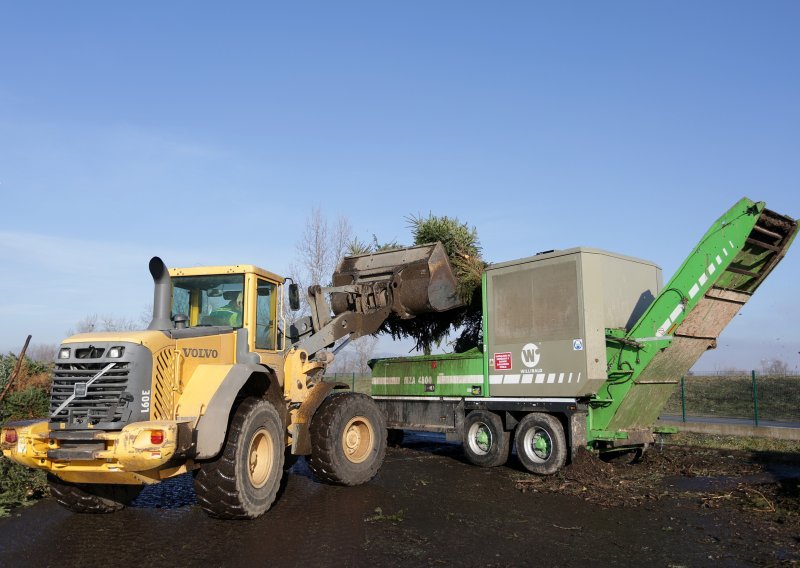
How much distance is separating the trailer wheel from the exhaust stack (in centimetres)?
563

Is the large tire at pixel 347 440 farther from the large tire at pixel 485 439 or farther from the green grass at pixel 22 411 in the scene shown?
A: the green grass at pixel 22 411

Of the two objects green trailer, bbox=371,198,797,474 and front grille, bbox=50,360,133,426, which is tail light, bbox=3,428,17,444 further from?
green trailer, bbox=371,198,797,474

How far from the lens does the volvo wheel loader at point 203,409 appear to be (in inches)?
242

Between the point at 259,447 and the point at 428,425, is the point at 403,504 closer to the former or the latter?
the point at 259,447

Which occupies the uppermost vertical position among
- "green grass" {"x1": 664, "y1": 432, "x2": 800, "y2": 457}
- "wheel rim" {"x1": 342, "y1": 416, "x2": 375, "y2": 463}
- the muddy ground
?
"wheel rim" {"x1": 342, "y1": 416, "x2": 375, "y2": 463}

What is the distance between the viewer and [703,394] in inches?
952

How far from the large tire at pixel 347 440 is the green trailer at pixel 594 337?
2.23 m

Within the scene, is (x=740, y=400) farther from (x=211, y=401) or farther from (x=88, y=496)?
(x=88, y=496)

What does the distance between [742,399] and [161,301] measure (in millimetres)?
21462

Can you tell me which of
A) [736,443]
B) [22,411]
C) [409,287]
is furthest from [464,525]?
[736,443]

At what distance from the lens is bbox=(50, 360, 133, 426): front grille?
6145mm

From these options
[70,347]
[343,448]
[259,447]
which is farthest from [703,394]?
[70,347]

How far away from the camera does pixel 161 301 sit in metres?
7.10

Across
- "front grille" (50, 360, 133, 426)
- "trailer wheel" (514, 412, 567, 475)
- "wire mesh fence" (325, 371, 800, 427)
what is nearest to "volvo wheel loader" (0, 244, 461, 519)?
"front grille" (50, 360, 133, 426)
